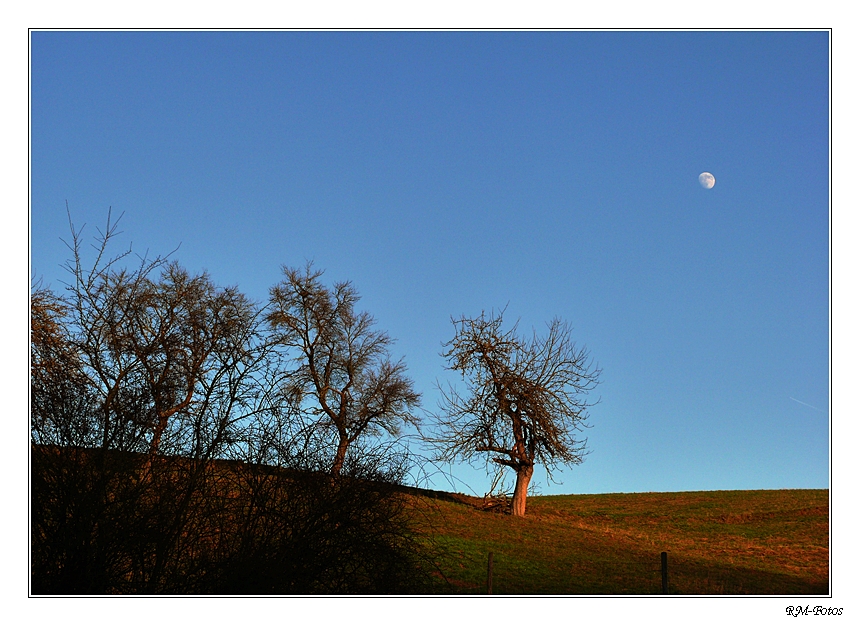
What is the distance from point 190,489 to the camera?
5520 mm

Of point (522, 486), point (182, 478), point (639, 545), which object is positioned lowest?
point (639, 545)

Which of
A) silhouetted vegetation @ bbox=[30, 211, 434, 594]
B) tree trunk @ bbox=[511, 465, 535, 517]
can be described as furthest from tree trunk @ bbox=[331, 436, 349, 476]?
tree trunk @ bbox=[511, 465, 535, 517]

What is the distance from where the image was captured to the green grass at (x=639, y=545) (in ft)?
57.6

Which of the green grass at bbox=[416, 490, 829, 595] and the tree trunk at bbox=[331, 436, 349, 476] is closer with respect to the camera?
the tree trunk at bbox=[331, 436, 349, 476]

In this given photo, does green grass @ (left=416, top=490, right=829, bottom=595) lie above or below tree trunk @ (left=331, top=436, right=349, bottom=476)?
below

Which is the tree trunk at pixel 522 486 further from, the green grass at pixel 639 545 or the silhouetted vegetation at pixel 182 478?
the silhouetted vegetation at pixel 182 478

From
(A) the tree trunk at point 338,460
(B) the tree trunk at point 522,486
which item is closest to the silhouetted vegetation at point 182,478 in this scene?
(A) the tree trunk at point 338,460

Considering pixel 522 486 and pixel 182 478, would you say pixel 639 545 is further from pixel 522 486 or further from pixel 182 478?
pixel 182 478

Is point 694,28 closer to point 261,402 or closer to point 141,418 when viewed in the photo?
point 261,402

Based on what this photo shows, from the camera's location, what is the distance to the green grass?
1756 centimetres

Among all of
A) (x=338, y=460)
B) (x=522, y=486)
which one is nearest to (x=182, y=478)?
(x=338, y=460)

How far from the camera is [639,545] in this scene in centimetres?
2683

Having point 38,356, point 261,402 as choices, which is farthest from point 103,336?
point 261,402

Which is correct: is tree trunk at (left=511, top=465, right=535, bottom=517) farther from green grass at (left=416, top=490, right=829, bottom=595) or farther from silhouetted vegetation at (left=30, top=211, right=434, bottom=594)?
silhouetted vegetation at (left=30, top=211, right=434, bottom=594)
